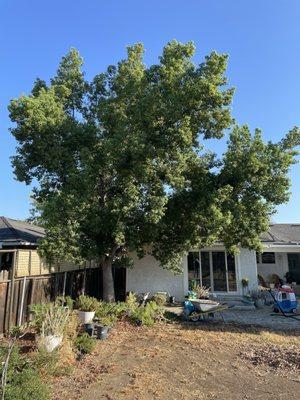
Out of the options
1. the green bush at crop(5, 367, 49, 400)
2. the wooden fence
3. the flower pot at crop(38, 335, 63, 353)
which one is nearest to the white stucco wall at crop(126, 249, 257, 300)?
the wooden fence

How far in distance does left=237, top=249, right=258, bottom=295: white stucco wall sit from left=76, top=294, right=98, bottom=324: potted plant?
31.7 ft

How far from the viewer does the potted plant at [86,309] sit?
11.9 m

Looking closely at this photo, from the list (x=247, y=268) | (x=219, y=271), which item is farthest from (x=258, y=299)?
(x=219, y=271)

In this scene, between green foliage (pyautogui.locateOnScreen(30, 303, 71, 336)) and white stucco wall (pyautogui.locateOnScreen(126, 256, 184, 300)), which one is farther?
white stucco wall (pyautogui.locateOnScreen(126, 256, 184, 300))

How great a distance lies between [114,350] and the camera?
9.70 meters

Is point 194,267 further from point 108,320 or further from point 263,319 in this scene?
point 108,320

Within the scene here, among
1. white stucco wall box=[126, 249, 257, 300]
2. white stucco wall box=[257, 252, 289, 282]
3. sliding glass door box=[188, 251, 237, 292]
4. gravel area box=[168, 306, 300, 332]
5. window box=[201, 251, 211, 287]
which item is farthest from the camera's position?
white stucco wall box=[257, 252, 289, 282]

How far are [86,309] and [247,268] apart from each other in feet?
34.5

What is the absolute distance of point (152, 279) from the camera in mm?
20219

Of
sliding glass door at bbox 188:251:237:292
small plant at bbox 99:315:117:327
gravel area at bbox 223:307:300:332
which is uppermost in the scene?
sliding glass door at bbox 188:251:237:292

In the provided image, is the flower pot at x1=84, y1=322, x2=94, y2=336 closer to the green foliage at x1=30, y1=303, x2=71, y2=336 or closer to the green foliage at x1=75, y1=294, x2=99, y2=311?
the green foliage at x1=30, y1=303, x2=71, y2=336

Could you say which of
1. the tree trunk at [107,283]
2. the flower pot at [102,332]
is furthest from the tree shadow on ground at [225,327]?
the flower pot at [102,332]

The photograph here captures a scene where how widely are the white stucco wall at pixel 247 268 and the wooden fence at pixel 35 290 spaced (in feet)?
24.7

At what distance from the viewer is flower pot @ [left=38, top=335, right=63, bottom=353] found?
323 inches
